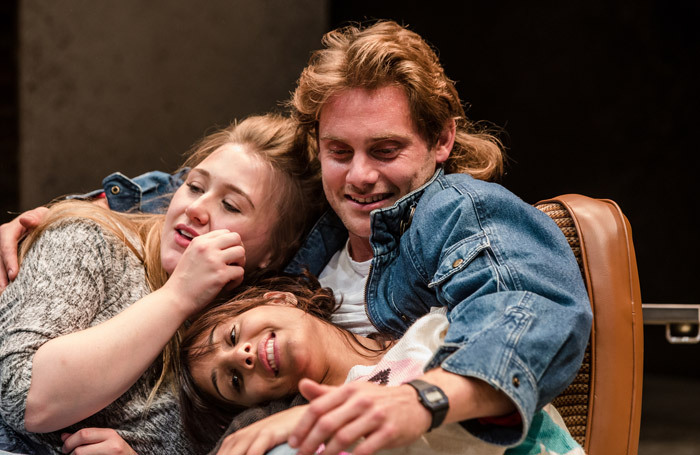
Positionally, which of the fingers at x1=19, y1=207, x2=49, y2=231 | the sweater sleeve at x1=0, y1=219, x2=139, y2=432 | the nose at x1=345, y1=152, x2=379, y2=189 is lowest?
the sweater sleeve at x1=0, y1=219, x2=139, y2=432

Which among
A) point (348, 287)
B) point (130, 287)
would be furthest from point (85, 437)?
point (348, 287)

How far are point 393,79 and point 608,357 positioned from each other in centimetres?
81

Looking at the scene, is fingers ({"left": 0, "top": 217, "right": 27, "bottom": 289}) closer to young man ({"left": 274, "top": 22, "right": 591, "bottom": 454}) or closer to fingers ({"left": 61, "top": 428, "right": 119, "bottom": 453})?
fingers ({"left": 61, "top": 428, "right": 119, "bottom": 453})

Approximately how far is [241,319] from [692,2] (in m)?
3.35

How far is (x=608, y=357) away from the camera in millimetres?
1593

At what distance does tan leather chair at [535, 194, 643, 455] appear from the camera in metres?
1.59

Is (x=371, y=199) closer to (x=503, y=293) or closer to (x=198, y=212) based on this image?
(x=198, y=212)

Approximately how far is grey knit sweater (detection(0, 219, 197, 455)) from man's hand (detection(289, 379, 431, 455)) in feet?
2.08

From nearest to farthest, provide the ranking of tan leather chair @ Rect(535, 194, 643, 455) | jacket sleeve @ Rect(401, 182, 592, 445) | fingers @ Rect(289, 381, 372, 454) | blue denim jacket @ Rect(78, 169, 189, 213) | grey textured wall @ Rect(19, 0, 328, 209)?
1. fingers @ Rect(289, 381, 372, 454)
2. jacket sleeve @ Rect(401, 182, 592, 445)
3. tan leather chair @ Rect(535, 194, 643, 455)
4. blue denim jacket @ Rect(78, 169, 189, 213)
5. grey textured wall @ Rect(19, 0, 328, 209)

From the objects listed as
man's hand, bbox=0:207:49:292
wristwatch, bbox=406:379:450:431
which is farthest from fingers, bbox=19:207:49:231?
wristwatch, bbox=406:379:450:431

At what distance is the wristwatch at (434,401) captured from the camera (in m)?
1.07

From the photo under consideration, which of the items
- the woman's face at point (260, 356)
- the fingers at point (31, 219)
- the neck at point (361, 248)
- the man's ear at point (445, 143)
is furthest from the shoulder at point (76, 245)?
the man's ear at point (445, 143)

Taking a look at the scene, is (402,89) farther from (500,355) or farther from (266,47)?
(266,47)

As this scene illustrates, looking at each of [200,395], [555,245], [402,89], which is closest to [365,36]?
[402,89]
